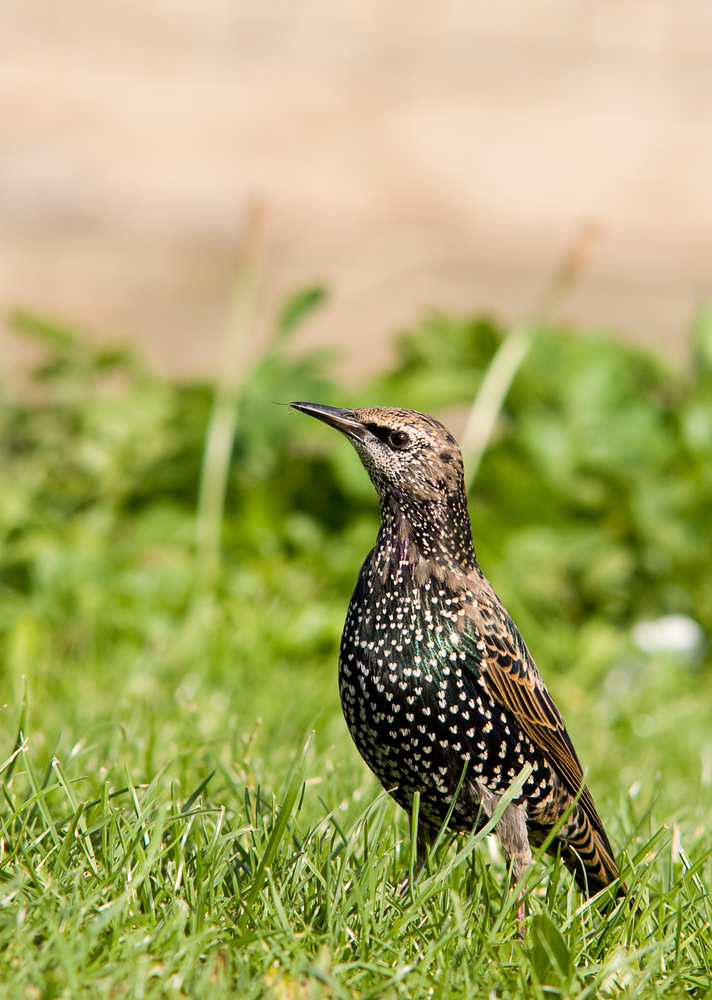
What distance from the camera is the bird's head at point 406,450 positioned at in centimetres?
273

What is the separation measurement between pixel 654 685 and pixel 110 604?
2.57m

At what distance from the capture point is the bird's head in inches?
108

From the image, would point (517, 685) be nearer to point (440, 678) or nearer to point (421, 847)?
point (440, 678)

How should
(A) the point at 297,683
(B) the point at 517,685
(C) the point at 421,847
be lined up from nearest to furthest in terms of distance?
(B) the point at 517,685 < (C) the point at 421,847 < (A) the point at 297,683

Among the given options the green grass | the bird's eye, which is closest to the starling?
the bird's eye

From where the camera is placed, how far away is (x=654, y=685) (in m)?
5.18

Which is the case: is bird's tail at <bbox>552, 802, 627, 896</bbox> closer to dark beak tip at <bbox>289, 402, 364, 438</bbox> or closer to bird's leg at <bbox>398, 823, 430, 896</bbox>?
bird's leg at <bbox>398, 823, 430, 896</bbox>

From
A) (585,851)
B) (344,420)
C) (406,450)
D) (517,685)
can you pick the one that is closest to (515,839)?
(585,851)

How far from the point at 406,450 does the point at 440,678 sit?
0.58 metres

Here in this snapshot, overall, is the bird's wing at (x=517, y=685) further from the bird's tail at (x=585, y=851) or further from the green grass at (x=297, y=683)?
the green grass at (x=297, y=683)

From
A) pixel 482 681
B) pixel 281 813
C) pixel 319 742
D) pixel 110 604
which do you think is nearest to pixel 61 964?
pixel 281 813

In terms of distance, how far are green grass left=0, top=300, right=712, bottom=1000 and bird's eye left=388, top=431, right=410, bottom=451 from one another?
2.51 ft

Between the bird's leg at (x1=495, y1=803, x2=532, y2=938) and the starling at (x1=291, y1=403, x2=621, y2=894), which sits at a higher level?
the starling at (x1=291, y1=403, x2=621, y2=894)

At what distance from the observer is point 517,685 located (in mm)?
2725
